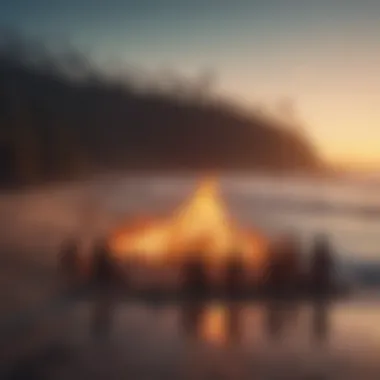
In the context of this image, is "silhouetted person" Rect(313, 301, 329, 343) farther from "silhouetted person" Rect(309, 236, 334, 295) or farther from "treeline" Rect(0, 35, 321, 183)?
"treeline" Rect(0, 35, 321, 183)

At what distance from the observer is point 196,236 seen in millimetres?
1338

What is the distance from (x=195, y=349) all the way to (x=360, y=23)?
80cm

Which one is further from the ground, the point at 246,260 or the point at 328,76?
the point at 328,76

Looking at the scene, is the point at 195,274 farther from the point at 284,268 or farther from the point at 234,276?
the point at 284,268

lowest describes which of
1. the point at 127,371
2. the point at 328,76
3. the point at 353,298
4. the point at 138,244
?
the point at 127,371

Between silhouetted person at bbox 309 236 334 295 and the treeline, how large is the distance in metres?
0.17

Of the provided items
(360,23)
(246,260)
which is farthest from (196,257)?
(360,23)

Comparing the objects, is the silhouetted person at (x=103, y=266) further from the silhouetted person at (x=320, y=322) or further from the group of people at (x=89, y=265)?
the silhouetted person at (x=320, y=322)

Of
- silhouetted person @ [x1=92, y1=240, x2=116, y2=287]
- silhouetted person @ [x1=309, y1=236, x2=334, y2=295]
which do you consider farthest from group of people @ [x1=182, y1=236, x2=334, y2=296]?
silhouetted person @ [x1=92, y1=240, x2=116, y2=287]

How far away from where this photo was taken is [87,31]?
4.42 ft

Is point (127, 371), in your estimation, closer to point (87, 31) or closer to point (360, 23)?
point (87, 31)

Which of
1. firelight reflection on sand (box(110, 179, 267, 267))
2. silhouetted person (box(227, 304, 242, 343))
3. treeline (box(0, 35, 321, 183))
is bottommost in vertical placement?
silhouetted person (box(227, 304, 242, 343))

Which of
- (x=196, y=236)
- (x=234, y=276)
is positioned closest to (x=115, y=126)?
(x=196, y=236)

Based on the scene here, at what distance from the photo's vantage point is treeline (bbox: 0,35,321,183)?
1.34m
